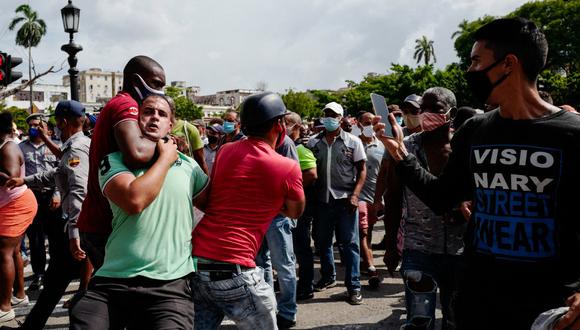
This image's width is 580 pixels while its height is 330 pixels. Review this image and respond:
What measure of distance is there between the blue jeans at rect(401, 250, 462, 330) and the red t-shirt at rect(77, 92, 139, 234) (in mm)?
2131

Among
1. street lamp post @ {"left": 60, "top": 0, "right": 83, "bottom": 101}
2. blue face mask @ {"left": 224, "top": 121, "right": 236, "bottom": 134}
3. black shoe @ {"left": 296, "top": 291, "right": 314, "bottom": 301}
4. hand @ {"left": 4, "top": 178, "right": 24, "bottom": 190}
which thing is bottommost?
black shoe @ {"left": 296, "top": 291, "right": 314, "bottom": 301}

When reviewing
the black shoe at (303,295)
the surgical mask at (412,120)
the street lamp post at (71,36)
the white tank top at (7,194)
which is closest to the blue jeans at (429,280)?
the surgical mask at (412,120)

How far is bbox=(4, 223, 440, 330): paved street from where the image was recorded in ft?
17.4


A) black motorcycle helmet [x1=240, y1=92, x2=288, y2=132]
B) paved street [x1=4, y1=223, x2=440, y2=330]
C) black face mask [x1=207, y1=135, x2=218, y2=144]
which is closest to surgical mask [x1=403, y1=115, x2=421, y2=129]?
black motorcycle helmet [x1=240, y1=92, x2=288, y2=132]

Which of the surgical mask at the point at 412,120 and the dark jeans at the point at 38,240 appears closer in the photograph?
the surgical mask at the point at 412,120

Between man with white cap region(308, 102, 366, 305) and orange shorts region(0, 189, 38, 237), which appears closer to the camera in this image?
orange shorts region(0, 189, 38, 237)

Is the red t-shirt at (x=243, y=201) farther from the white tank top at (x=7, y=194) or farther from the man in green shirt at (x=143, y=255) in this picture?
the white tank top at (x=7, y=194)

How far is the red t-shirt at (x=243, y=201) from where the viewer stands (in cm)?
290

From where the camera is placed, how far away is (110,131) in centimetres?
287

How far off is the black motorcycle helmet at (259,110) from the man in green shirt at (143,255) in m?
0.59

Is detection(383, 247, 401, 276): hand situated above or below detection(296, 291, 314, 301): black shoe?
above

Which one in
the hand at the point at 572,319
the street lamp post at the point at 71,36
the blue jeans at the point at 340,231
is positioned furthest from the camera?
the street lamp post at the point at 71,36

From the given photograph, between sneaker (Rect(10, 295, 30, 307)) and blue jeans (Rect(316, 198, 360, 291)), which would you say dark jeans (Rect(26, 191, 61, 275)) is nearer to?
sneaker (Rect(10, 295, 30, 307))

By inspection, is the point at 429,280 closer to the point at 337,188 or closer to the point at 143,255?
the point at 143,255
